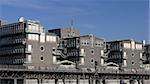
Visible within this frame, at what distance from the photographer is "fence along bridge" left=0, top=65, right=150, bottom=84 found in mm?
70125

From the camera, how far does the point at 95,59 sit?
312 ft

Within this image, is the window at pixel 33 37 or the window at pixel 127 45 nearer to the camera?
the window at pixel 33 37

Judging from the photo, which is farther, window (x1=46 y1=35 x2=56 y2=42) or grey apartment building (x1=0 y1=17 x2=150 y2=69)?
window (x1=46 y1=35 x2=56 y2=42)

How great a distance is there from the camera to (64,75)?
79125 millimetres

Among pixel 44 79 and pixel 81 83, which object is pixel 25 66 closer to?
pixel 44 79

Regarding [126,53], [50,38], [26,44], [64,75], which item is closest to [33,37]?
[26,44]

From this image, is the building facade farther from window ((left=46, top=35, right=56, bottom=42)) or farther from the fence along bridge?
the fence along bridge

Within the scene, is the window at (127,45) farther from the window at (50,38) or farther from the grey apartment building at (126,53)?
the window at (50,38)

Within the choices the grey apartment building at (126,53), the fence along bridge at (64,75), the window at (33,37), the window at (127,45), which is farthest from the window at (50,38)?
the window at (127,45)

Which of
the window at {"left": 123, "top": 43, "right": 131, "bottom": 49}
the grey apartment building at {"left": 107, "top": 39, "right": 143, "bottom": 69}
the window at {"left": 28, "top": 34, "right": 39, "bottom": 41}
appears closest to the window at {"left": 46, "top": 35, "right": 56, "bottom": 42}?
the window at {"left": 28, "top": 34, "right": 39, "bottom": 41}

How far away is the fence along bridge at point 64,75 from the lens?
230 ft

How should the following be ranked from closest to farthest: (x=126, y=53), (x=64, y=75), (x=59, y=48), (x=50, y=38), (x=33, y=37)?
1. (x=64, y=75)
2. (x=33, y=37)
3. (x=50, y=38)
4. (x=59, y=48)
5. (x=126, y=53)

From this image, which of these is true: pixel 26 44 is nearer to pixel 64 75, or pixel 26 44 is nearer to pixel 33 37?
pixel 33 37

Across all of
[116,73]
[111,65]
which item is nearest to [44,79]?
[116,73]
